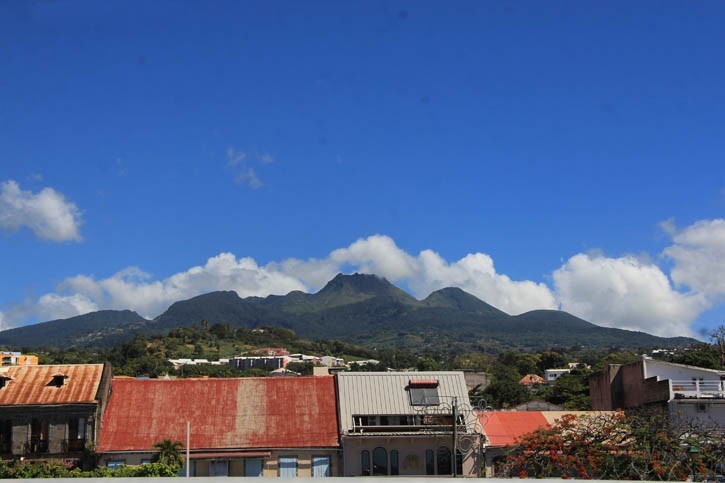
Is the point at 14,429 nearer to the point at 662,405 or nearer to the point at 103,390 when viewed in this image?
the point at 103,390

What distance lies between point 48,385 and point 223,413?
8.08m

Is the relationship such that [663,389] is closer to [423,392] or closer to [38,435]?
[423,392]

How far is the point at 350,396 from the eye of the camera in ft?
137

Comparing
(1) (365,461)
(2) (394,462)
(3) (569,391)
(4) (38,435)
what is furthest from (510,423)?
(3) (569,391)

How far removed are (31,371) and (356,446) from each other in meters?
15.7

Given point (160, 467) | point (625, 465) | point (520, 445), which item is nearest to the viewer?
point (625, 465)

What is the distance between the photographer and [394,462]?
129 ft

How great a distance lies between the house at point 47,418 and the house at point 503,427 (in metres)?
17.6

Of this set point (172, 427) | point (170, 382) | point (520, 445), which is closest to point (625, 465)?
point (520, 445)

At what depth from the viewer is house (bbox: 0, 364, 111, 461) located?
38.4 m

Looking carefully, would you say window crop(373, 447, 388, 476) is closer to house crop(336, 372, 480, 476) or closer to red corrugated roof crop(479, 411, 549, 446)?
house crop(336, 372, 480, 476)

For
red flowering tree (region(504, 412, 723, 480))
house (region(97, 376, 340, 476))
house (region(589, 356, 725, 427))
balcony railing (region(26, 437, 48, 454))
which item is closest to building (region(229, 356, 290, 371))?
house (region(589, 356, 725, 427))

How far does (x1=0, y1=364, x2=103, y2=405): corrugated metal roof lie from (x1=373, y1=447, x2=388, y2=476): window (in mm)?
12889

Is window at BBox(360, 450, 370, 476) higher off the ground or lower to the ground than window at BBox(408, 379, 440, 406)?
lower
